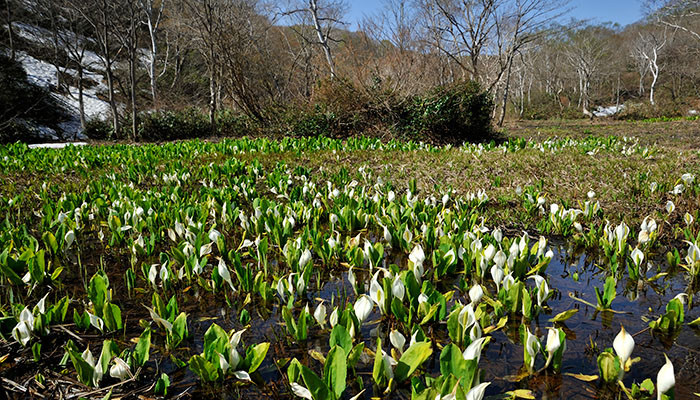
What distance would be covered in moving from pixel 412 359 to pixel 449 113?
10.9 meters

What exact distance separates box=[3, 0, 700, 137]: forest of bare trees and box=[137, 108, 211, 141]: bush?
58 centimetres

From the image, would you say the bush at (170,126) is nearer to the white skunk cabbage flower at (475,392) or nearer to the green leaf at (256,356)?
the green leaf at (256,356)

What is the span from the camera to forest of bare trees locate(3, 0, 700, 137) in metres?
14.4

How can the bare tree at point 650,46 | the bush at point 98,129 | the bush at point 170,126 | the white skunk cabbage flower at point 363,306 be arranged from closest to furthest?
the white skunk cabbage flower at point 363,306 < the bush at point 170,126 < the bush at point 98,129 < the bare tree at point 650,46

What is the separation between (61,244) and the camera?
9.86 feet

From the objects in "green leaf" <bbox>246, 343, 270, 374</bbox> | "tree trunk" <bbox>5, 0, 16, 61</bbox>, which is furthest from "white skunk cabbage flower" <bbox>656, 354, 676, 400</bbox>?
"tree trunk" <bbox>5, 0, 16, 61</bbox>

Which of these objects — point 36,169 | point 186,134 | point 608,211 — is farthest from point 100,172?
point 186,134

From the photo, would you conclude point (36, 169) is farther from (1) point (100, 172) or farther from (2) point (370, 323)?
(2) point (370, 323)

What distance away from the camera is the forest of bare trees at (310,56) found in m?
14.4

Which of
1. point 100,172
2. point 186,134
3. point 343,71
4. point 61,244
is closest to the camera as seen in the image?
point 61,244

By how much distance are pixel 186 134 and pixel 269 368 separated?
18.3 m

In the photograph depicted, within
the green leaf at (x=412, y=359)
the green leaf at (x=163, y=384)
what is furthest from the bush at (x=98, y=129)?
the green leaf at (x=412, y=359)

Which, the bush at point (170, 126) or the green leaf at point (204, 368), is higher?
the bush at point (170, 126)

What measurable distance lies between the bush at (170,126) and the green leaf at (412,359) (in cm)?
1835
